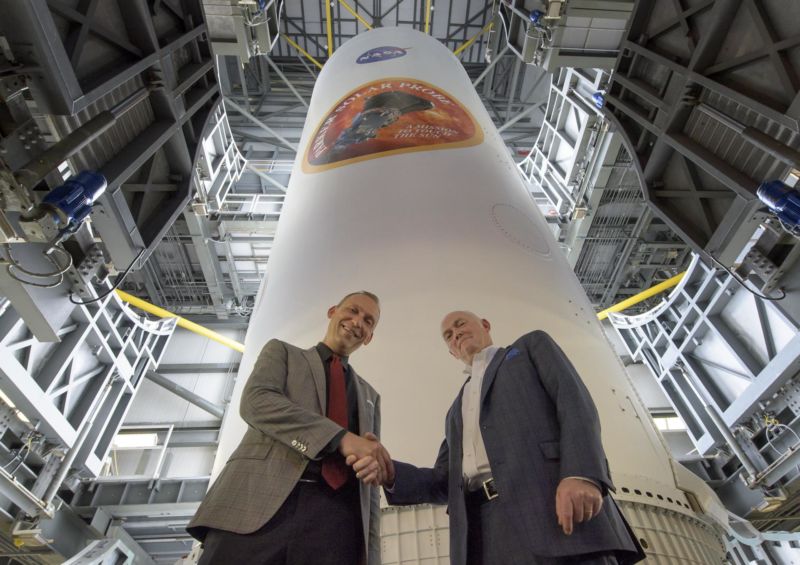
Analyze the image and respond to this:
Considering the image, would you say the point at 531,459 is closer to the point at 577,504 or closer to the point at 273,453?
the point at 577,504

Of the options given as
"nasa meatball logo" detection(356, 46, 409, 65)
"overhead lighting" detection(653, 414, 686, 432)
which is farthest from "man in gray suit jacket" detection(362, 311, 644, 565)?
"overhead lighting" detection(653, 414, 686, 432)

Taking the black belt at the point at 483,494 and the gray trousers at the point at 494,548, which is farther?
the black belt at the point at 483,494

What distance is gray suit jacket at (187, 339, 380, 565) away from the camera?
2219 millimetres

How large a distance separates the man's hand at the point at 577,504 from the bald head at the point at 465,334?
102 centimetres

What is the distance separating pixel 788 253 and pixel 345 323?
495cm

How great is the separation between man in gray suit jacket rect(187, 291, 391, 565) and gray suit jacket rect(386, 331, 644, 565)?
33 cm

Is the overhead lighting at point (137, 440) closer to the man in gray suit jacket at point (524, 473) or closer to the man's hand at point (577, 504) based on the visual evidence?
the man in gray suit jacket at point (524, 473)

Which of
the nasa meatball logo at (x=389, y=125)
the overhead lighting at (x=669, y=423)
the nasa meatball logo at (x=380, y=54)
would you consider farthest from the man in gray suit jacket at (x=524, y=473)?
the overhead lighting at (x=669, y=423)

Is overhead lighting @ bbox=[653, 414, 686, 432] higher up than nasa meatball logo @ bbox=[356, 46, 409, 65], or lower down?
lower down

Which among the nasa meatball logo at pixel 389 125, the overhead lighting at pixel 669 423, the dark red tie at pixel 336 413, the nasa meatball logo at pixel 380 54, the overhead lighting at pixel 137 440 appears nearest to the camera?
the dark red tie at pixel 336 413

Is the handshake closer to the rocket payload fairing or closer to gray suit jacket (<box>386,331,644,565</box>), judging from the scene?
gray suit jacket (<box>386,331,644,565</box>)

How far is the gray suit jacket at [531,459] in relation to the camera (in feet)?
6.90

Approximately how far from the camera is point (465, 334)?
3121 millimetres

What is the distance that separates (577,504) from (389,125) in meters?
4.31
